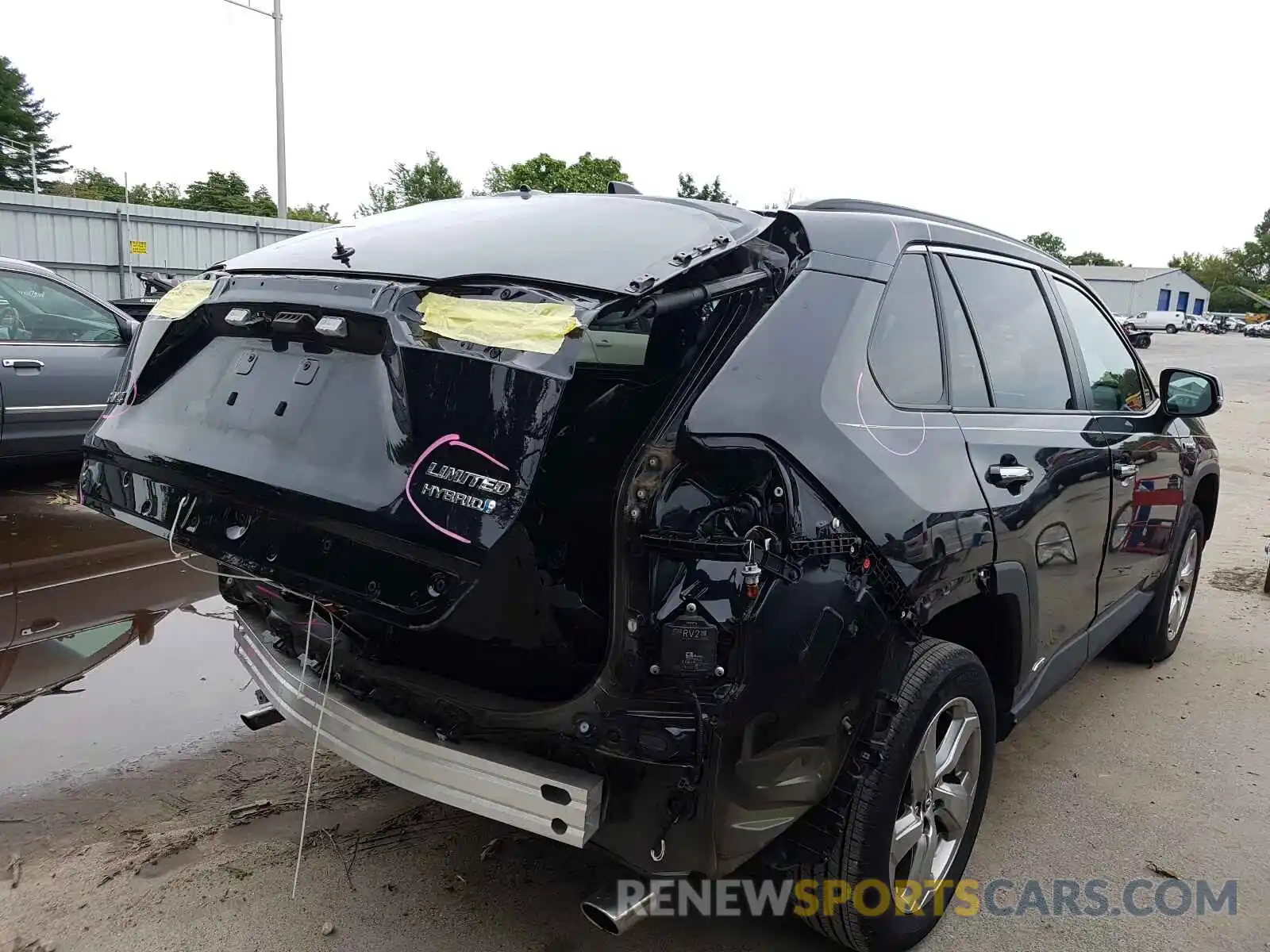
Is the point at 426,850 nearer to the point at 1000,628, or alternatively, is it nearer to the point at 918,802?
the point at 918,802

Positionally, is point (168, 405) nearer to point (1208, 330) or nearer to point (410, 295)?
point (410, 295)

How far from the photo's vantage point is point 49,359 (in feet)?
21.5

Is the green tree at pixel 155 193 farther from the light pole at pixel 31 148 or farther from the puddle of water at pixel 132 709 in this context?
the puddle of water at pixel 132 709

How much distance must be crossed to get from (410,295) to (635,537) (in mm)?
772

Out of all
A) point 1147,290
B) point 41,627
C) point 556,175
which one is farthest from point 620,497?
point 1147,290

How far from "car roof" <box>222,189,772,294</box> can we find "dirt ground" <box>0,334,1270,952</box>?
4.17 ft

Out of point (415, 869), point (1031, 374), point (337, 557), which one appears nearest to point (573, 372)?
point (337, 557)

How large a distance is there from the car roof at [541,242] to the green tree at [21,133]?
63.8 metres

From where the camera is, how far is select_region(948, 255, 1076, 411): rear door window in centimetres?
289

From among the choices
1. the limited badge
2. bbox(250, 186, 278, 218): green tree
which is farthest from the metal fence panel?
bbox(250, 186, 278, 218): green tree

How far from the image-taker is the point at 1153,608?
4414 mm

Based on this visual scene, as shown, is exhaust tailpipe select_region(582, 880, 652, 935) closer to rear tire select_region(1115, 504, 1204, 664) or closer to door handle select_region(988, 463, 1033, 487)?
door handle select_region(988, 463, 1033, 487)

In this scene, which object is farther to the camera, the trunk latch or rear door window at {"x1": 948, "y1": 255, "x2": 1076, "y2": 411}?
rear door window at {"x1": 948, "y1": 255, "x2": 1076, "y2": 411}

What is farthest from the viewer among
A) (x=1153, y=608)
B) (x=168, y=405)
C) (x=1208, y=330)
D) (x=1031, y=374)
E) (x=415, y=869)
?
(x=1208, y=330)
